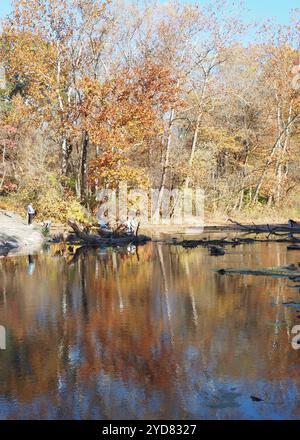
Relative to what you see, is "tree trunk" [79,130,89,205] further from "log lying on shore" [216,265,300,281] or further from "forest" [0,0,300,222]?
"log lying on shore" [216,265,300,281]

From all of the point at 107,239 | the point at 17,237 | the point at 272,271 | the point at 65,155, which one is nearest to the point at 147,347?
the point at 272,271

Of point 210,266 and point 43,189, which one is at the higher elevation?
point 43,189

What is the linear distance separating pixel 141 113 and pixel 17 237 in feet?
37.7

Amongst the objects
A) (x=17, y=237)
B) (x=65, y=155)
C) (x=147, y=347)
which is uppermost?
(x=65, y=155)

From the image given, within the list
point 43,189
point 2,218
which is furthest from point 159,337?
point 43,189

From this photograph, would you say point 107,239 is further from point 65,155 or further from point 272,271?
point 272,271

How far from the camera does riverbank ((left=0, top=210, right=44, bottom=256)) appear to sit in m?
25.1

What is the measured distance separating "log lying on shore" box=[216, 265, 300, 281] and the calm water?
55 cm

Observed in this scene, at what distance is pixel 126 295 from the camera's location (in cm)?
1379

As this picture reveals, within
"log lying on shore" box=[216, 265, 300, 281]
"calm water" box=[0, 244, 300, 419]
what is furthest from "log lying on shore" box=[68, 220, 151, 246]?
"log lying on shore" box=[216, 265, 300, 281]

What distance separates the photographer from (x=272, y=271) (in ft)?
53.7

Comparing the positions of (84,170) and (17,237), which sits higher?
(84,170)
